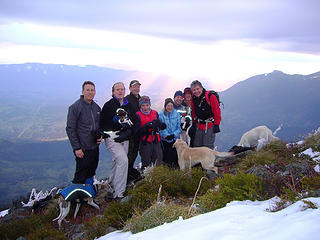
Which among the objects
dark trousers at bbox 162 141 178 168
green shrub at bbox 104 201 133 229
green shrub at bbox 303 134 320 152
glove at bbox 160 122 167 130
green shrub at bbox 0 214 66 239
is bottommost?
green shrub at bbox 0 214 66 239

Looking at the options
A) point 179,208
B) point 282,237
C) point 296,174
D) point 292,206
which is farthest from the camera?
point 296,174

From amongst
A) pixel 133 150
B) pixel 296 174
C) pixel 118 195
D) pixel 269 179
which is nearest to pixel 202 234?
pixel 269 179

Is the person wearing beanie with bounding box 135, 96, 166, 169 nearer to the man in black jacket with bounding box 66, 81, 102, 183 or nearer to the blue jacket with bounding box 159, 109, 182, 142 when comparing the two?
the blue jacket with bounding box 159, 109, 182, 142

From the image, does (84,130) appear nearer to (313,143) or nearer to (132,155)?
(132,155)

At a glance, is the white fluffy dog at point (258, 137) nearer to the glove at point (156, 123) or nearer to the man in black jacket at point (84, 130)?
the glove at point (156, 123)

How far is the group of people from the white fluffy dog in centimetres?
295

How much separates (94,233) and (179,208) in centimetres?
178

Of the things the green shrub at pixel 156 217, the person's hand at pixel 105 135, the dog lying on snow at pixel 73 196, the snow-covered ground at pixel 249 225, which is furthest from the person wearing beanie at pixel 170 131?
the snow-covered ground at pixel 249 225

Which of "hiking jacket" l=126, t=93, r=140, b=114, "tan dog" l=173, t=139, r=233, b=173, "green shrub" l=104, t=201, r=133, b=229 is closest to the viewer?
"green shrub" l=104, t=201, r=133, b=229

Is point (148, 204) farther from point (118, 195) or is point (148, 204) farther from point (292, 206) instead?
point (292, 206)

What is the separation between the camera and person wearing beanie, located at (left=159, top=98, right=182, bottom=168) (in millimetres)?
7795

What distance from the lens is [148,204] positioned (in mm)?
5473

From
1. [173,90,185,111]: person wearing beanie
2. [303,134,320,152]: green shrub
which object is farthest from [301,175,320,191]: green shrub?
[173,90,185,111]: person wearing beanie

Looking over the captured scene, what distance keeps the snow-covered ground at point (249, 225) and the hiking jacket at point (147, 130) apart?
12.5 ft
